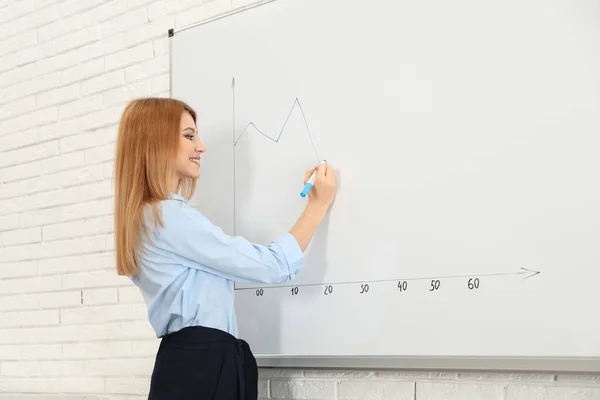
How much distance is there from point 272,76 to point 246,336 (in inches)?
24.1

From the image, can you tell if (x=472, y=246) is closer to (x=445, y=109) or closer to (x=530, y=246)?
(x=530, y=246)

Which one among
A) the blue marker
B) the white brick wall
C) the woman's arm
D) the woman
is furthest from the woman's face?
the white brick wall

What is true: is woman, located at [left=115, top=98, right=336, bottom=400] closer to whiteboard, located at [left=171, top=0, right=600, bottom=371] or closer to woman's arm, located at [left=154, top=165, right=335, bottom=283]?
woman's arm, located at [left=154, top=165, right=335, bottom=283]

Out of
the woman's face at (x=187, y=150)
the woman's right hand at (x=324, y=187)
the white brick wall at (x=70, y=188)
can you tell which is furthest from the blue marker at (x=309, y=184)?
the white brick wall at (x=70, y=188)

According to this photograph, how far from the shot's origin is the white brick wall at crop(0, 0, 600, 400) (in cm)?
220

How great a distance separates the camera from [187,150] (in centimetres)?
170

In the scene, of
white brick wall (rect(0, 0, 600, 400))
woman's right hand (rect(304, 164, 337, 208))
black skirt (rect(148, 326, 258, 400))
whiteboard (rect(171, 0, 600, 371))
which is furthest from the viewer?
white brick wall (rect(0, 0, 600, 400))

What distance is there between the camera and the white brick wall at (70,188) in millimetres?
2199

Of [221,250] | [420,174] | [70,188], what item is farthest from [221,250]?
[70,188]

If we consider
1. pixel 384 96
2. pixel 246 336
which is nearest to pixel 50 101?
pixel 246 336

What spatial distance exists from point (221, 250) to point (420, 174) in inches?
16.8

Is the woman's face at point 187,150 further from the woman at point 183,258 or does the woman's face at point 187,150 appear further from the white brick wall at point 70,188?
the white brick wall at point 70,188

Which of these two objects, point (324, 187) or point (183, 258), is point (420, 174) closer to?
point (324, 187)

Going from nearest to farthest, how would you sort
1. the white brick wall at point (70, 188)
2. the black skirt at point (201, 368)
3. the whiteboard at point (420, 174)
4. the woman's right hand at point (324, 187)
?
the whiteboard at point (420, 174), the black skirt at point (201, 368), the woman's right hand at point (324, 187), the white brick wall at point (70, 188)
